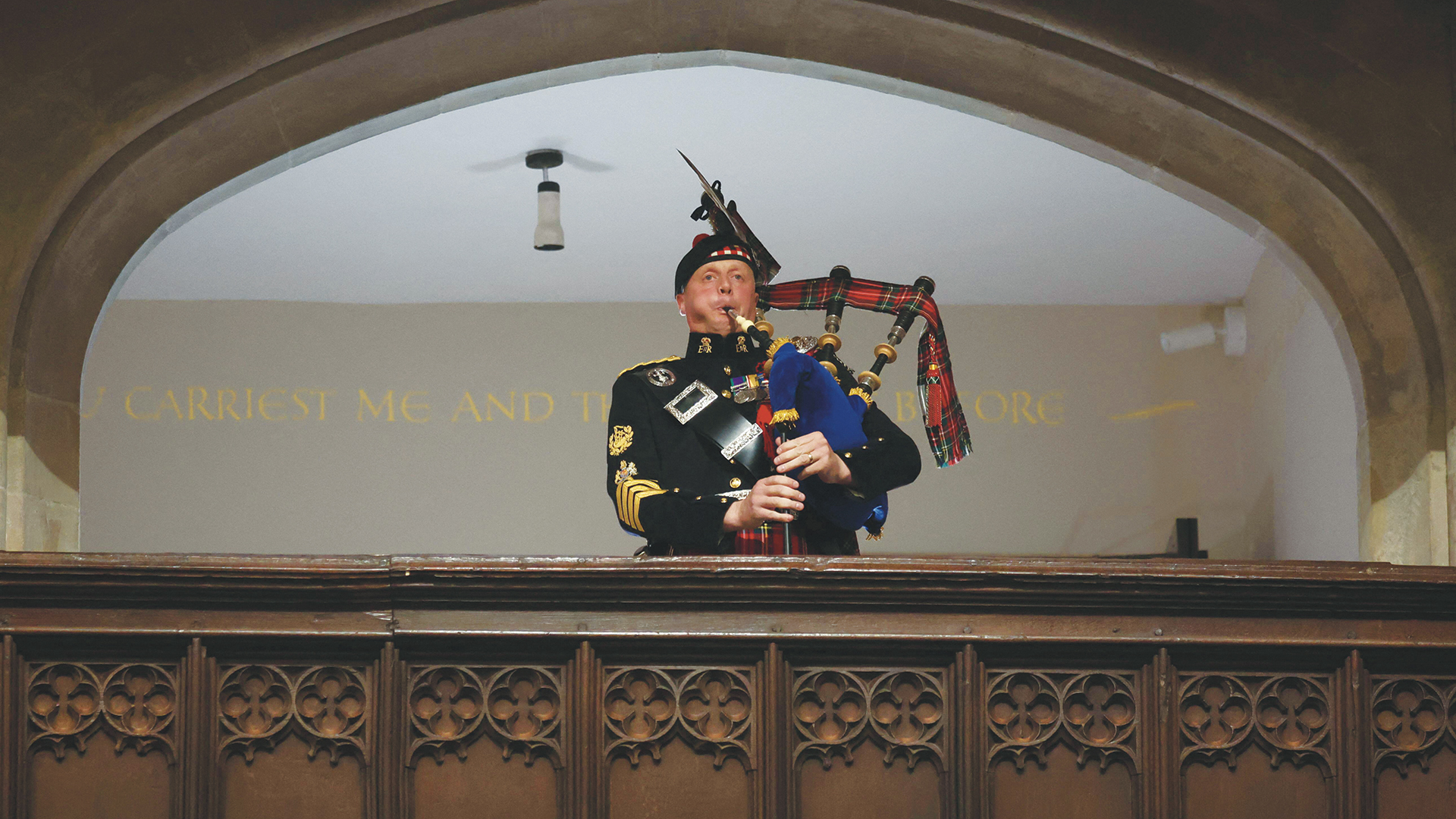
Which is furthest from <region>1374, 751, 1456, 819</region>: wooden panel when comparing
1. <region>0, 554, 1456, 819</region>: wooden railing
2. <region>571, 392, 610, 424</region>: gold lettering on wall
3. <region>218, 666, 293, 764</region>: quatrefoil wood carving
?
<region>571, 392, 610, 424</region>: gold lettering on wall

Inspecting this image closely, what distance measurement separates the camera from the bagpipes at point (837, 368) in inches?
91.4

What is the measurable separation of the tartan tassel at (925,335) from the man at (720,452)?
106 mm

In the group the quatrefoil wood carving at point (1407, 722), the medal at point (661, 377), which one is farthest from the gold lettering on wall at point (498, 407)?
the quatrefoil wood carving at point (1407, 722)

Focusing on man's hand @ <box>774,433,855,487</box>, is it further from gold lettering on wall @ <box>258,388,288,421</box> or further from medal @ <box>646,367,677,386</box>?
gold lettering on wall @ <box>258,388,288,421</box>

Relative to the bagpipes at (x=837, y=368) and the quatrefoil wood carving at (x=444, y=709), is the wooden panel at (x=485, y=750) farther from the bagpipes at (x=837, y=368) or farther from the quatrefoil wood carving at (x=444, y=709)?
the bagpipes at (x=837, y=368)

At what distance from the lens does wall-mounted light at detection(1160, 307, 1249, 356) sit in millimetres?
7922

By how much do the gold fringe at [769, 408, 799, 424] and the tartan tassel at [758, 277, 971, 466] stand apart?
16.7 inches

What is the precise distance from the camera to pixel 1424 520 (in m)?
2.95

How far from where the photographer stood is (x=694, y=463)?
254 centimetres

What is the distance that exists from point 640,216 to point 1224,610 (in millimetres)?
5460

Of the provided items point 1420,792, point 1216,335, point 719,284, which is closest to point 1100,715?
point 1420,792

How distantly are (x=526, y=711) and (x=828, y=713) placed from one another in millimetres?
387

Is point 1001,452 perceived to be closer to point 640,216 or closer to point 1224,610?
point 640,216

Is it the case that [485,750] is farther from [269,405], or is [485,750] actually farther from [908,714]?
[269,405]
